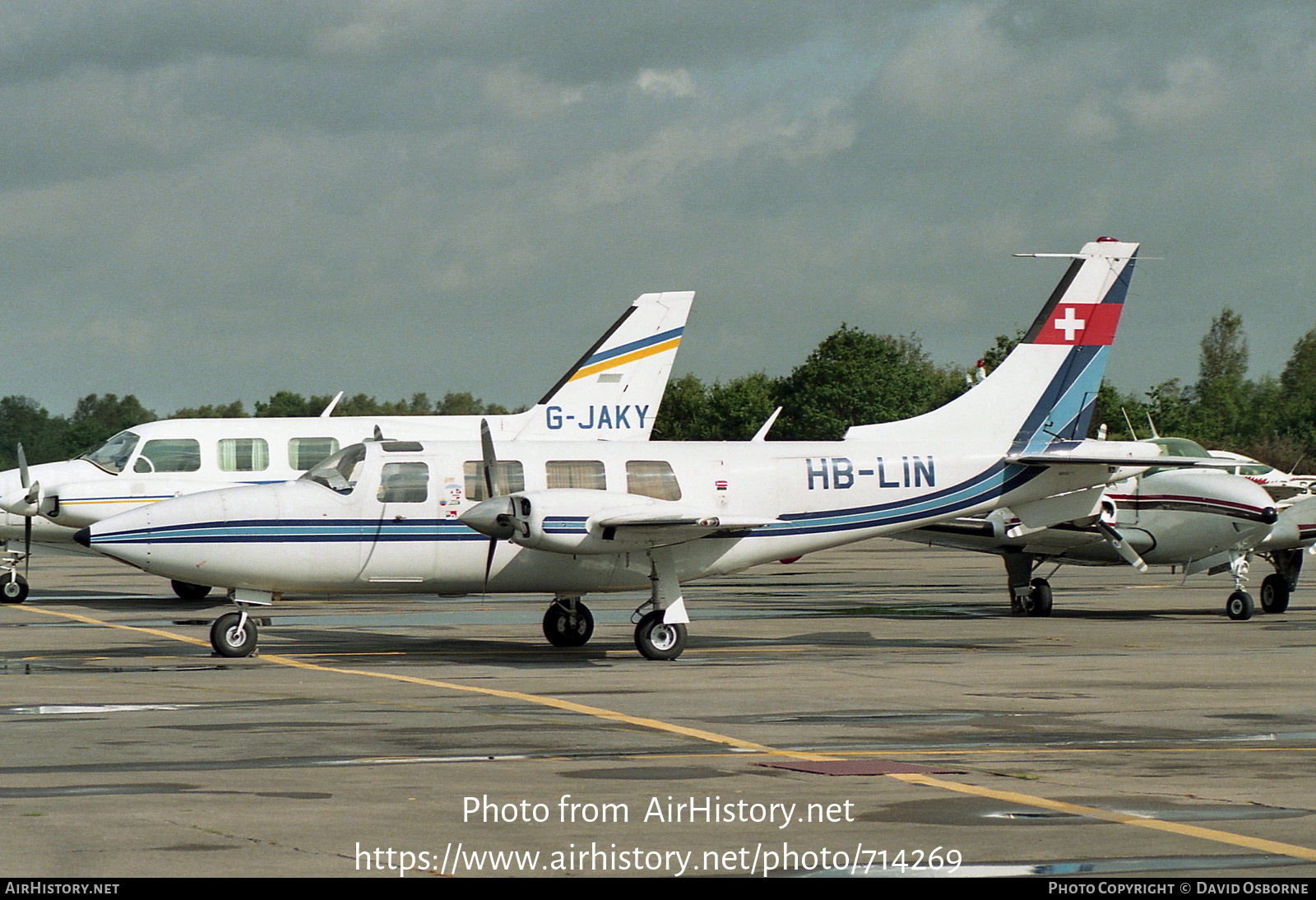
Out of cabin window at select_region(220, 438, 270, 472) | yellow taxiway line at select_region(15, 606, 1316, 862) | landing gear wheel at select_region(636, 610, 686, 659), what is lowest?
yellow taxiway line at select_region(15, 606, 1316, 862)

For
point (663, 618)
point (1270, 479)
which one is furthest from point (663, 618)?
point (1270, 479)

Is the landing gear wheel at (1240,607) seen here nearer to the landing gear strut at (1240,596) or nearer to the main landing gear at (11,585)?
the landing gear strut at (1240,596)

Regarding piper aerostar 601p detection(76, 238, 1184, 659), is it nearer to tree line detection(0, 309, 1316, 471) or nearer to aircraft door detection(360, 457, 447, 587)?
aircraft door detection(360, 457, 447, 587)

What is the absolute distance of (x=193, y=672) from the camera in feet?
59.9

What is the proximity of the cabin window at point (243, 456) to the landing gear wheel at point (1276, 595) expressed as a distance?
59.8ft

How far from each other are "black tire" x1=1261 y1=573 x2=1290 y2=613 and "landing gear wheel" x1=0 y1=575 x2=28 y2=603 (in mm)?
22304

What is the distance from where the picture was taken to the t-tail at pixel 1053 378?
22812mm

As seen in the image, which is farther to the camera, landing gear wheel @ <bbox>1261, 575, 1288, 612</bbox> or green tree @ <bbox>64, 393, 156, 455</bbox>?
green tree @ <bbox>64, 393, 156, 455</bbox>

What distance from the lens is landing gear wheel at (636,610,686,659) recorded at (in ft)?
65.1

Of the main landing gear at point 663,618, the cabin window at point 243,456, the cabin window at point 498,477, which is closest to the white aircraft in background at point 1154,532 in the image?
the main landing gear at point 663,618

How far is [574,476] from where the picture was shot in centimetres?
2031

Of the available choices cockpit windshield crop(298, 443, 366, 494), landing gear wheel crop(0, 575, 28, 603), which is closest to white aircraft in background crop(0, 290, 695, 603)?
landing gear wheel crop(0, 575, 28, 603)

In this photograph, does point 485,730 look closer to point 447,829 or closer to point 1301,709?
point 447,829

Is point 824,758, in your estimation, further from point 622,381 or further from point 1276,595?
point 622,381
